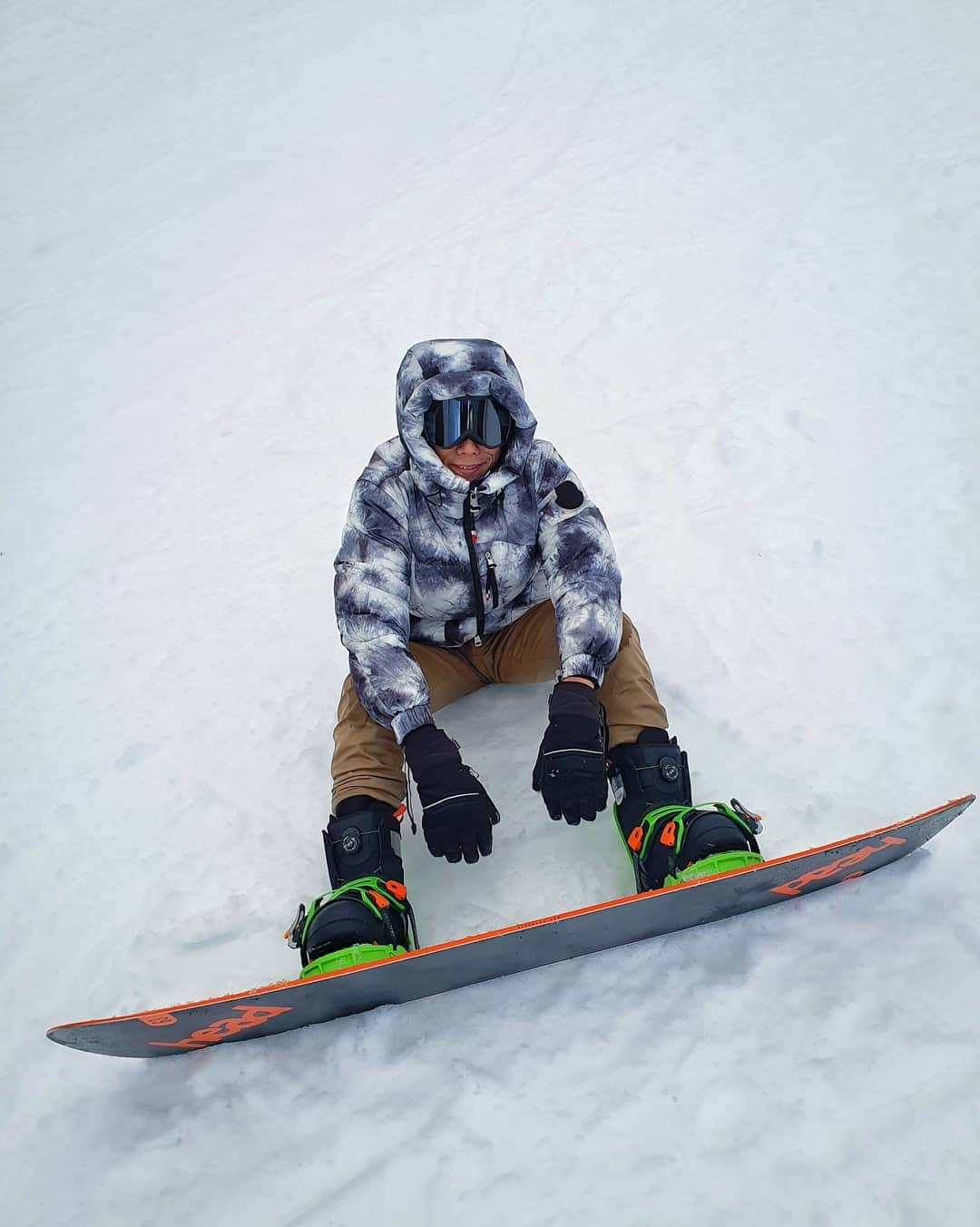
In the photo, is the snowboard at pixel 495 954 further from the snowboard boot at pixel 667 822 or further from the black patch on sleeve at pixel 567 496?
the black patch on sleeve at pixel 567 496

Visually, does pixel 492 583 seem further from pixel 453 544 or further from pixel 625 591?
pixel 625 591

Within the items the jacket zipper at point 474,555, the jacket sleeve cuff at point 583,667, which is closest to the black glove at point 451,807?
the jacket sleeve cuff at point 583,667

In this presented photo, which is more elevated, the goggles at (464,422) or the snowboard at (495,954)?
the goggles at (464,422)

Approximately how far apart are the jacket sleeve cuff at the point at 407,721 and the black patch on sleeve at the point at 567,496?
708 millimetres

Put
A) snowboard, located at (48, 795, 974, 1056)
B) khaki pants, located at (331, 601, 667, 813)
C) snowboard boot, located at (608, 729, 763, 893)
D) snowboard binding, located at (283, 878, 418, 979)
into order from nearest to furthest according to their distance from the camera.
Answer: snowboard, located at (48, 795, 974, 1056) → snowboard binding, located at (283, 878, 418, 979) → snowboard boot, located at (608, 729, 763, 893) → khaki pants, located at (331, 601, 667, 813)

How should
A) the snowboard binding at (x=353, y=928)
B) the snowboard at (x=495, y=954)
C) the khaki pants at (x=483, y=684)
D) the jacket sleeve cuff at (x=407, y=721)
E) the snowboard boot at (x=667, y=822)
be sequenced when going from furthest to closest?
the khaki pants at (x=483, y=684)
the jacket sleeve cuff at (x=407, y=721)
the snowboard boot at (x=667, y=822)
the snowboard binding at (x=353, y=928)
the snowboard at (x=495, y=954)

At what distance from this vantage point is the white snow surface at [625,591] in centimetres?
196

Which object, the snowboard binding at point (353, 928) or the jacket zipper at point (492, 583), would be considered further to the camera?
the jacket zipper at point (492, 583)

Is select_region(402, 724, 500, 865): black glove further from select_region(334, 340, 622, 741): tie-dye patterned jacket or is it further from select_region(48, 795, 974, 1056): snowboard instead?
select_region(48, 795, 974, 1056): snowboard

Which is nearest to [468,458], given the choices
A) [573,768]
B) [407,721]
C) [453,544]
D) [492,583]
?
[453,544]

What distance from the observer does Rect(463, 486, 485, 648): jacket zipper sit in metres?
2.39

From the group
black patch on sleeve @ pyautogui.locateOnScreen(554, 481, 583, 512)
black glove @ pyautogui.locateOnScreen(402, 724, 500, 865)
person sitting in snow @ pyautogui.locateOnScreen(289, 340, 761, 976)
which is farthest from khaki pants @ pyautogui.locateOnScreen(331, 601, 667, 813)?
black patch on sleeve @ pyautogui.locateOnScreen(554, 481, 583, 512)

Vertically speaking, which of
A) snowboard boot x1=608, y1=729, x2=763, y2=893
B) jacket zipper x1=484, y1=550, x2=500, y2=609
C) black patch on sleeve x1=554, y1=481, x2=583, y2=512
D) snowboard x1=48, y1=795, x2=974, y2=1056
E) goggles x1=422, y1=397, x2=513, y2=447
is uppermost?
goggles x1=422, y1=397, x2=513, y2=447

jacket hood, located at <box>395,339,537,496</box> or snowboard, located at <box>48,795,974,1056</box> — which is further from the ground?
jacket hood, located at <box>395,339,537,496</box>
